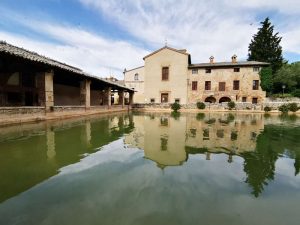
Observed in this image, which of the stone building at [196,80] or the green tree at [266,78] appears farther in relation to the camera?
the stone building at [196,80]

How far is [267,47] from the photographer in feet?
144

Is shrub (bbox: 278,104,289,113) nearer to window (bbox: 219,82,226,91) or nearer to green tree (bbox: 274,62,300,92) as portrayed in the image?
green tree (bbox: 274,62,300,92)

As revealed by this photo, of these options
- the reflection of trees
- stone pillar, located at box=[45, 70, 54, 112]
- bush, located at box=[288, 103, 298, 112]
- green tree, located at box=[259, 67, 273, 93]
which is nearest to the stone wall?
green tree, located at box=[259, 67, 273, 93]

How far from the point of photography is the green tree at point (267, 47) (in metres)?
43.2

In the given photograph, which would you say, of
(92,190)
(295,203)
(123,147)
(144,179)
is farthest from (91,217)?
(123,147)

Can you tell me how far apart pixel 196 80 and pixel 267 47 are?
18847 mm

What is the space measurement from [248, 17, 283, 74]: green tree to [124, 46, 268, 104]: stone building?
943cm

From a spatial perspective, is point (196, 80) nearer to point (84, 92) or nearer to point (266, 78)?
point (266, 78)

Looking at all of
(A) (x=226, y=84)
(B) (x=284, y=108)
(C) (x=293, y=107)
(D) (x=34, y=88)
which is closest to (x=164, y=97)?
(A) (x=226, y=84)

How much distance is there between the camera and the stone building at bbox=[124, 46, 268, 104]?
121 ft

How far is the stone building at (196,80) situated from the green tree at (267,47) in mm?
9435

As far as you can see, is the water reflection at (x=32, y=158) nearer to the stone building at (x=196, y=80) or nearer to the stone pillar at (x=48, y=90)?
the stone pillar at (x=48, y=90)

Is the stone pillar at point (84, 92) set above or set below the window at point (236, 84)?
below

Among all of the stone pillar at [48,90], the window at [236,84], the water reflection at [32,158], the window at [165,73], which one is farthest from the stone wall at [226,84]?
the water reflection at [32,158]
